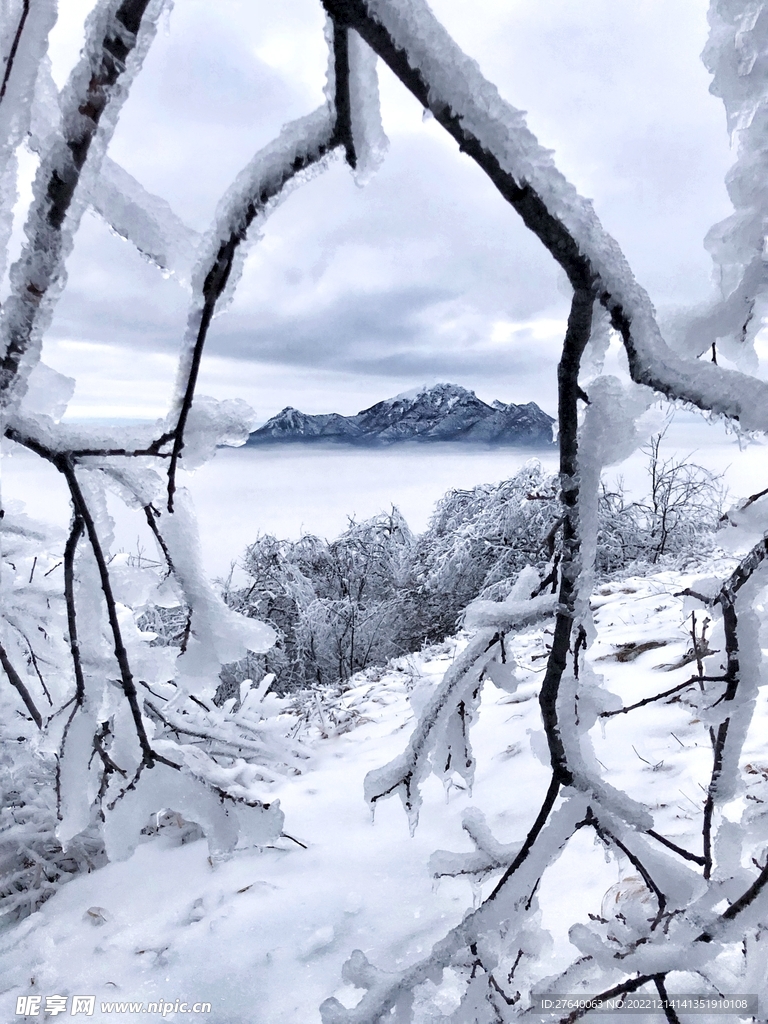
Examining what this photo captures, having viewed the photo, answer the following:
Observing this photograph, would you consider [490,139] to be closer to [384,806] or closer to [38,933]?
[384,806]

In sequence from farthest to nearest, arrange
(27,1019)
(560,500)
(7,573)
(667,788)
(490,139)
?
(7,573), (667,788), (27,1019), (560,500), (490,139)

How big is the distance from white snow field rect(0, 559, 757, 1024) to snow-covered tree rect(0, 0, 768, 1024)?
264mm

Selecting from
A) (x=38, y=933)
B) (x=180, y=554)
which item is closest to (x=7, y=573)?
(x=38, y=933)

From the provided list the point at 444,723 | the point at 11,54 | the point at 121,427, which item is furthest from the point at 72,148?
the point at 444,723

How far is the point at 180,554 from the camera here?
1.15m

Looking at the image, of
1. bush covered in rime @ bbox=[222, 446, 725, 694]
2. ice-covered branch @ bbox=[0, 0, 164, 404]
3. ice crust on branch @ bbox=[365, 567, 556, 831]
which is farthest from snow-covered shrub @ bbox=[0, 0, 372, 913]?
bush covered in rime @ bbox=[222, 446, 725, 694]

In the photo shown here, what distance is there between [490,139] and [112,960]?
249 cm

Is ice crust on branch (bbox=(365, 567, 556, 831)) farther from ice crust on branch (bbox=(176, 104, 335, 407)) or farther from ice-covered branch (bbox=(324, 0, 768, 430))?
ice crust on branch (bbox=(176, 104, 335, 407))

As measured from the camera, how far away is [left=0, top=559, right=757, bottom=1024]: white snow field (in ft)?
5.56

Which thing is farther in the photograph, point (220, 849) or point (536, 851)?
point (220, 849)

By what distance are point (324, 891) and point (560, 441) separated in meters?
1.94

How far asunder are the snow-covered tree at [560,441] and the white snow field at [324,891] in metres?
0.26

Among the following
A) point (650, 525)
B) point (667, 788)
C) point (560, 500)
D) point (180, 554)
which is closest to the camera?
point (560, 500)

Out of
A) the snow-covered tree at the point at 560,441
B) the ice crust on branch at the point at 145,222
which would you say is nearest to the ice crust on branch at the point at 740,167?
the snow-covered tree at the point at 560,441
